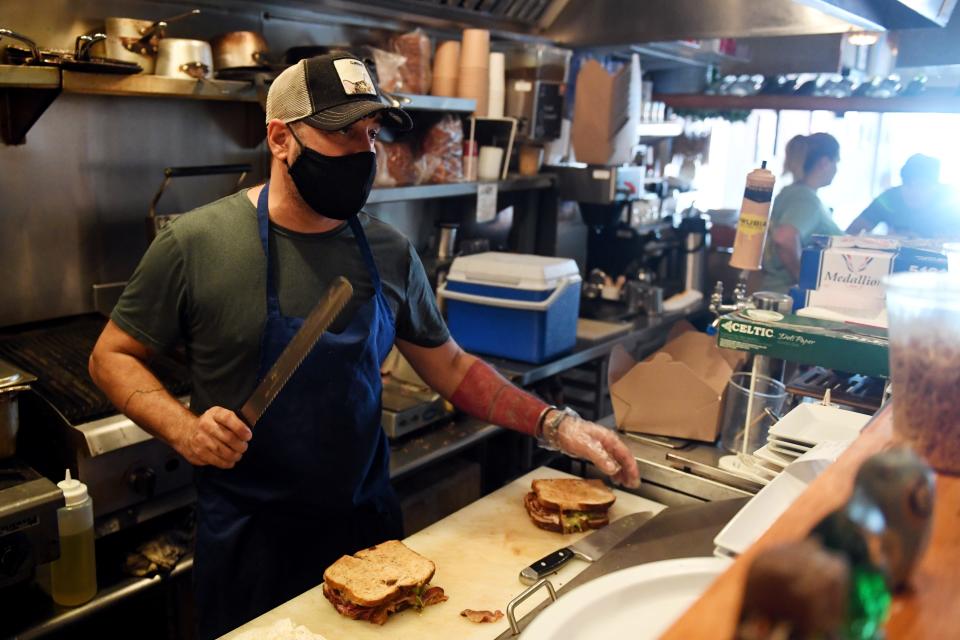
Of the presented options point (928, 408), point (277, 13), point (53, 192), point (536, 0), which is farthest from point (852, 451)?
point (536, 0)

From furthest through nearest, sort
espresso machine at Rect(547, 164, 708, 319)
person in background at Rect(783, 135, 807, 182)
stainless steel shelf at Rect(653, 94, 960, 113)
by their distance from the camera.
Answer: person in background at Rect(783, 135, 807, 182) < espresso machine at Rect(547, 164, 708, 319) < stainless steel shelf at Rect(653, 94, 960, 113)

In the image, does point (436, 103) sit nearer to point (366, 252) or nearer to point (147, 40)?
point (147, 40)

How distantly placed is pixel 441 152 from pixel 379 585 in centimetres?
219

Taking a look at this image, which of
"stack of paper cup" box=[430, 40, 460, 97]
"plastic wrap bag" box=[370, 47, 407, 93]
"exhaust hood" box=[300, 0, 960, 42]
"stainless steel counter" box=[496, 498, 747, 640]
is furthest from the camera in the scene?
"stack of paper cup" box=[430, 40, 460, 97]

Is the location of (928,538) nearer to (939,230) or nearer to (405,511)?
(405,511)

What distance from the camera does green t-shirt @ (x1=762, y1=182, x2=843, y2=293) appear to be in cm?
429

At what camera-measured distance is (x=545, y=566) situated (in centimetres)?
155

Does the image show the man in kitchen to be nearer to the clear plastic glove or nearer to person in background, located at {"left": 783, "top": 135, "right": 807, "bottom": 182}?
the clear plastic glove

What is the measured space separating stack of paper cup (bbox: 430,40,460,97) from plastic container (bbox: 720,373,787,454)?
6.35 ft

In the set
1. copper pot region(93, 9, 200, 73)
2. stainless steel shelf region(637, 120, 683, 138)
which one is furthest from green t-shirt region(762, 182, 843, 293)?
copper pot region(93, 9, 200, 73)

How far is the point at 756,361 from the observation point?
1863 mm

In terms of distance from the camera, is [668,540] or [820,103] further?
[820,103]

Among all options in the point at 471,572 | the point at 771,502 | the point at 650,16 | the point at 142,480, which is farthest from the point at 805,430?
the point at 650,16

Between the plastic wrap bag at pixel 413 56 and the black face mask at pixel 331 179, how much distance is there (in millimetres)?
1527
